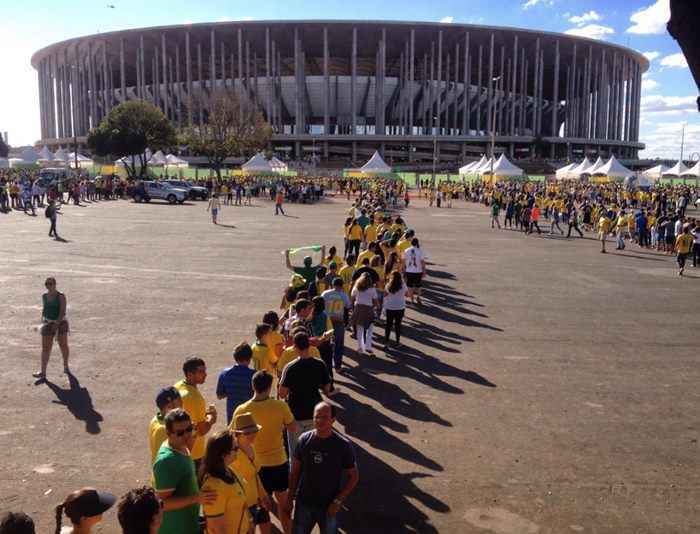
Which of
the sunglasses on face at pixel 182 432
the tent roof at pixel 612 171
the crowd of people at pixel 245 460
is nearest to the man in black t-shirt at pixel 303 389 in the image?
the crowd of people at pixel 245 460

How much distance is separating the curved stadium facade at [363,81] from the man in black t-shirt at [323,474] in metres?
86.3

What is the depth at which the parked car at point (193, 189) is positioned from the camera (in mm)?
46188

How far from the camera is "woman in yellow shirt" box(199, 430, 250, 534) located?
368 centimetres

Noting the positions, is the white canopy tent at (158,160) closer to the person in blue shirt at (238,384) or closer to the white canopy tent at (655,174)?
the white canopy tent at (655,174)

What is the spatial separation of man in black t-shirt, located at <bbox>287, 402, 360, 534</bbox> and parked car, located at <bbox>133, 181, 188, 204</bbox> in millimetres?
41432

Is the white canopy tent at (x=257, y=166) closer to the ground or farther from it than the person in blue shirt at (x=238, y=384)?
farther from it

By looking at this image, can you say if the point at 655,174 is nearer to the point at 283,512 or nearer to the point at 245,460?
the point at 283,512

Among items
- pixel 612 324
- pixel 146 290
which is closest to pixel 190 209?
pixel 146 290

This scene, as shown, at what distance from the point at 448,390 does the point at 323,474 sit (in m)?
4.22

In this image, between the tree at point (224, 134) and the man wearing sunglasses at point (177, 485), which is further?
the tree at point (224, 134)

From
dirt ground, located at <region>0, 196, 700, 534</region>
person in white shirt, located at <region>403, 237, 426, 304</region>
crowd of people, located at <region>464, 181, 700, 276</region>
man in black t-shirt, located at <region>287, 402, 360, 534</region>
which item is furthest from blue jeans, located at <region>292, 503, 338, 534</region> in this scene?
crowd of people, located at <region>464, 181, 700, 276</region>

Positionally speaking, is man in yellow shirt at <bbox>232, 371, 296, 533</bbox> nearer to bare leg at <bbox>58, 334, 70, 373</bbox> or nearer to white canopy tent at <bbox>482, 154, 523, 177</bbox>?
bare leg at <bbox>58, 334, 70, 373</bbox>

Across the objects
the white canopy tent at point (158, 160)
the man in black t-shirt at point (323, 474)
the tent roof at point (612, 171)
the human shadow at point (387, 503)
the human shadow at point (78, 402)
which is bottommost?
the human shadow at point (387, 503)

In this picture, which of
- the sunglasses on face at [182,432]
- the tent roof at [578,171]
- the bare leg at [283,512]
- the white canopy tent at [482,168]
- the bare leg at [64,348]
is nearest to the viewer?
the sunglasses on face at [182,432]
